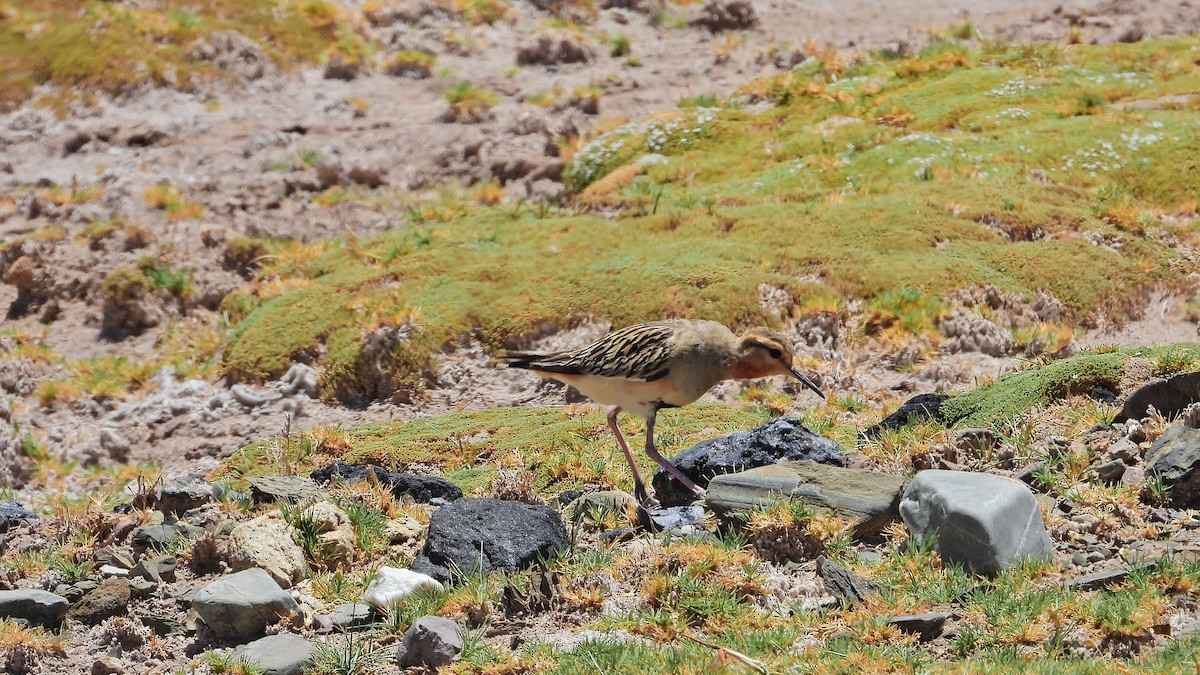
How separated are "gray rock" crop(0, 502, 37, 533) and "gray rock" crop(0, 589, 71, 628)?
2.46 meters

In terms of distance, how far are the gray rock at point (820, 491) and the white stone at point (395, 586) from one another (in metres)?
2.19

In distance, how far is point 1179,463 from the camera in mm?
8914

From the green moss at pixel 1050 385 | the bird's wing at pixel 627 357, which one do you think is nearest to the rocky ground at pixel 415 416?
the green moss at pixel 1050 385

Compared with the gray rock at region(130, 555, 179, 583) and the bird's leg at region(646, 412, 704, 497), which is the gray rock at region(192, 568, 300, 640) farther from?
the bird's leg at region(646, 412, 704, 497)

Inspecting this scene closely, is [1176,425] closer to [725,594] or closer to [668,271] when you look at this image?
[725,594]

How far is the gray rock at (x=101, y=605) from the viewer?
29.4 feet

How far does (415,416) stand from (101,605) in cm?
643

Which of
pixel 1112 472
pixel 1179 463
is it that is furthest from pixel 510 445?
pixel 1179 463

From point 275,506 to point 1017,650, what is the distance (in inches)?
233

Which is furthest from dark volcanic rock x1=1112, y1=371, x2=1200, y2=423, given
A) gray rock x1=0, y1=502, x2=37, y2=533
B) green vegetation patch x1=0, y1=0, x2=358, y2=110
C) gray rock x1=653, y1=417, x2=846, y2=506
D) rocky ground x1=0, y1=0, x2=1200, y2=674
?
green vegetation patch x1=0, y1=0, x2=358, y2=110

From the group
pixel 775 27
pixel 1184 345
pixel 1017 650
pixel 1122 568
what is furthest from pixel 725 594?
pixel 775 27

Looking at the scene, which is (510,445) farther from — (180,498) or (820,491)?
(820,491)

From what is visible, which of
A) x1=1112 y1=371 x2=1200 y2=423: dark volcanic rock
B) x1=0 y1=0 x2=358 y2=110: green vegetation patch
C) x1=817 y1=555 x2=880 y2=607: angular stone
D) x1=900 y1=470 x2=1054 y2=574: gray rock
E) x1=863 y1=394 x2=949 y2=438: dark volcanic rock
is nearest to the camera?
x1=817 y1=555 x2=880 y2=607: angular stone

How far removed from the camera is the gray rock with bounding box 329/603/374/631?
27.9ft
